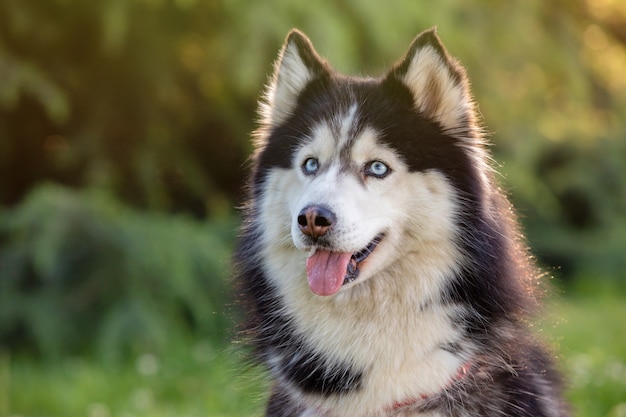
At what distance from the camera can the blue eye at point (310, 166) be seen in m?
3.03

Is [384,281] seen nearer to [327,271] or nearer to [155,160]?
[327,271]

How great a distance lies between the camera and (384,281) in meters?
2.92

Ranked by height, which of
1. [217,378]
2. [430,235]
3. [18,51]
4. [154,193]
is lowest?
[217,378]

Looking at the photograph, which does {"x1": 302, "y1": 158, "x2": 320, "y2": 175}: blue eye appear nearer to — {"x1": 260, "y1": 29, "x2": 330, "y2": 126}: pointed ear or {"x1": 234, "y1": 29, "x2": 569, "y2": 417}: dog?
{"x1": 234, "y1": 29, "x2": 569, "y2": 417}: dog

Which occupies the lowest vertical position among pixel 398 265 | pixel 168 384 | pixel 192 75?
pixel 168 384

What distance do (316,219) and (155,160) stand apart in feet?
14.0

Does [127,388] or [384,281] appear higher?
[384,281]

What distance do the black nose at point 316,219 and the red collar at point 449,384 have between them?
0.63 metres

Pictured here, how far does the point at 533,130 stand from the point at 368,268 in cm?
529

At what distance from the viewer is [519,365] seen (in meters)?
2.96

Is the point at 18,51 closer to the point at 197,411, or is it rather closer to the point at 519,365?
the point at 197,411

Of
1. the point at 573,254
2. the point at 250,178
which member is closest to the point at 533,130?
the point at 573,254

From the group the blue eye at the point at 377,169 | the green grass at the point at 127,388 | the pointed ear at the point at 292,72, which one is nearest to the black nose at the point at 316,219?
the blue eye at the point at 377,169

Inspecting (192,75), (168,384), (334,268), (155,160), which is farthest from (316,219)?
(192,75)
